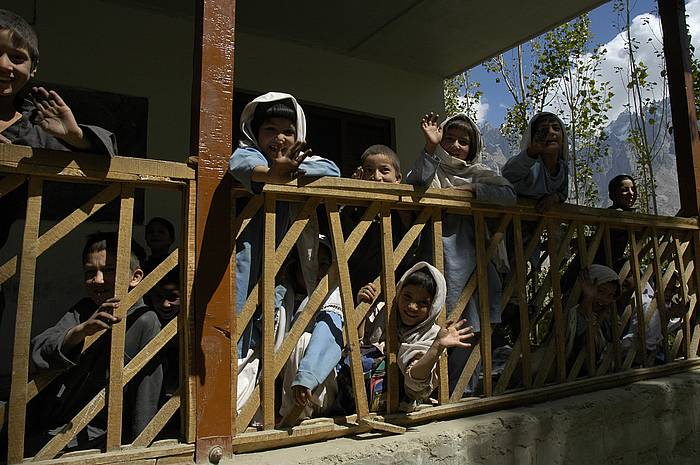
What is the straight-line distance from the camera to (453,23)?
5.44 metres

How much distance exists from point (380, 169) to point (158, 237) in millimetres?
1730

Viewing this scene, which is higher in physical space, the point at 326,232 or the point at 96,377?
the point at 326,232

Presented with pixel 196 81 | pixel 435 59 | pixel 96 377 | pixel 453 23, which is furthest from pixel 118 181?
pixel 435 59

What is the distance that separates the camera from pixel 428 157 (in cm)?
275

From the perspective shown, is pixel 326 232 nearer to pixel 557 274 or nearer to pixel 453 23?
pixel 557 274

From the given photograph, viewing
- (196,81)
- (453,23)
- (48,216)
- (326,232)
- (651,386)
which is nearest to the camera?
(196,81)

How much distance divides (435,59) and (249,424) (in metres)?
4.96

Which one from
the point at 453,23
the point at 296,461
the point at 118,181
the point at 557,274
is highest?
the point at 453,23

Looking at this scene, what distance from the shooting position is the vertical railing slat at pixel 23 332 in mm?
1869

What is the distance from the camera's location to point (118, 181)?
81.8 inches

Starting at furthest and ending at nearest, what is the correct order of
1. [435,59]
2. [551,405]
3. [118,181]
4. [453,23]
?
[435,59] → [453,23] → [551,405] → [118,181]

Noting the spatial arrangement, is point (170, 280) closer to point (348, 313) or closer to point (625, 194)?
point (348, 313)

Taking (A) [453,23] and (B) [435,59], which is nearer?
(A) [453,23]

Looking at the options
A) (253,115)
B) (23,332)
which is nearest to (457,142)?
(253,115)
